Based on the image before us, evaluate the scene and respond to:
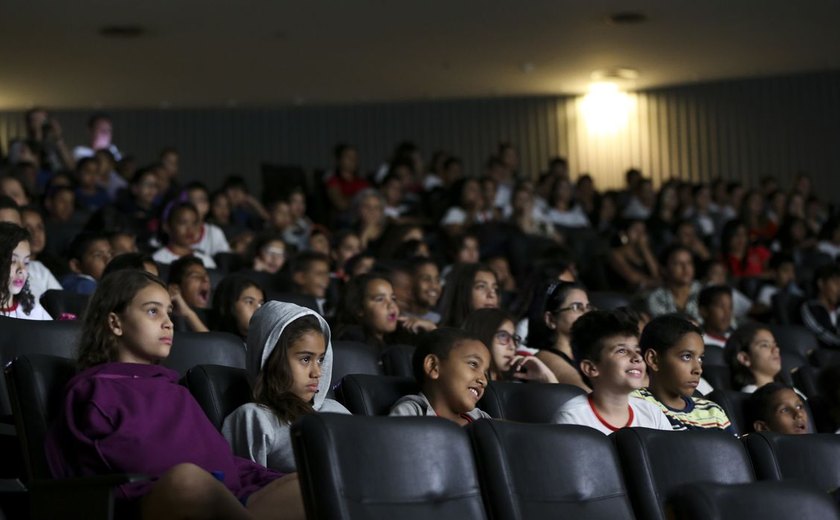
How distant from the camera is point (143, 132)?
1445cm

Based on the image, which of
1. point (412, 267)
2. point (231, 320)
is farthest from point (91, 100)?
point (231, 320)

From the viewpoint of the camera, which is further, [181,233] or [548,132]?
[548,132]

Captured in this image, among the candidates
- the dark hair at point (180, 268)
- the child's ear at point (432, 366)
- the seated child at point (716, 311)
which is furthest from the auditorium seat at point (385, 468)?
the seated child at point (716, 311)

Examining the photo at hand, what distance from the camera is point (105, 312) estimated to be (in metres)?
3.56

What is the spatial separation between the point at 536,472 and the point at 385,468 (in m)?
0.42

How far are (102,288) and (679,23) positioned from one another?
7920mm

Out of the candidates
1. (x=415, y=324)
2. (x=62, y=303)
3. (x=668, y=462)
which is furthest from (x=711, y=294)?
(x=668, y=462)

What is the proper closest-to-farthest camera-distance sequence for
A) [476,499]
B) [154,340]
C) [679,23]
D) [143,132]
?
1. [476,499]
2. [154,340]
3. [679,23]
4. [143,132]

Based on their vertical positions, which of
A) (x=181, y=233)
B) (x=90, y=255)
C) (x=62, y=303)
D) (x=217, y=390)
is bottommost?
(x=217, y=390)

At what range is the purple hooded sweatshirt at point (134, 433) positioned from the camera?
3178mm

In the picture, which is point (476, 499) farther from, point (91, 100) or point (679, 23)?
point (91, 100)

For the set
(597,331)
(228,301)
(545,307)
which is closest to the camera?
(597,331)

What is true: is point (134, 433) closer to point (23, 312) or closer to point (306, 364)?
point (306, 364)

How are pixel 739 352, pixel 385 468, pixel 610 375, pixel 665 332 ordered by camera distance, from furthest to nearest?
1. pixel 739 352
2. pixel 665 332
3. pixel 610 375
4. pixel 385 468
